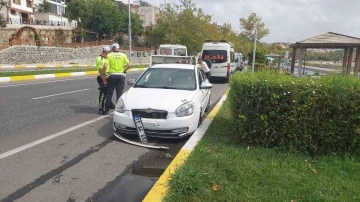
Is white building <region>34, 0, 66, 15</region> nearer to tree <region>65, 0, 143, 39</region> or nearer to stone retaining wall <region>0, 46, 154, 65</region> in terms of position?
tree <region>65, 0, 143, 39</region>

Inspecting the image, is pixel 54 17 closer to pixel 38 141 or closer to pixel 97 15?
pixel 97 15

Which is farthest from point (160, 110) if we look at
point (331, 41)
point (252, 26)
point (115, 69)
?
point (252, 26)

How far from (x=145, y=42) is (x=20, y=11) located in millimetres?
24924

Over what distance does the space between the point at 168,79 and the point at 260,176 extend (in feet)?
11.7

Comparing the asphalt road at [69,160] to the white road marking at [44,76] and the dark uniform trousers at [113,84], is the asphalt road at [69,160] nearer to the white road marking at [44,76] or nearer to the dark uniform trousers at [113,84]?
the dark uniform trousers at [113,84]

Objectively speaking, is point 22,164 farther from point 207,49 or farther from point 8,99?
point 207,49

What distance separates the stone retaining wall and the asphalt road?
24688 millimetres

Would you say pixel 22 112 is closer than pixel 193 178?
No

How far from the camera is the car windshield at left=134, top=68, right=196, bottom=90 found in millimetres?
6551

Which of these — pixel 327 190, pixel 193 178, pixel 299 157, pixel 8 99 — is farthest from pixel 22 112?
pixel 327 190

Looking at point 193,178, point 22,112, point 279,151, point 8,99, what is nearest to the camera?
point 193,178

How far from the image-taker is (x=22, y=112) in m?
7.56

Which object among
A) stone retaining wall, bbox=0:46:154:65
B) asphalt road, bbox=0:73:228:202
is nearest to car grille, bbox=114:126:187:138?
asphalt road, bbox=0:73:228:202

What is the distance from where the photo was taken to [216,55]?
18.4 m
